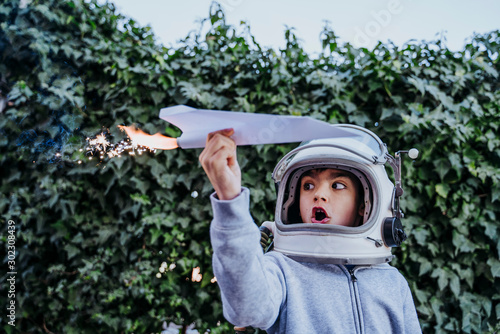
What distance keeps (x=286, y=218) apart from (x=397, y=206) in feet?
1.48

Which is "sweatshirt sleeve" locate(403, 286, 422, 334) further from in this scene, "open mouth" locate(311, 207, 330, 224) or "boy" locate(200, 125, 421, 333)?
"open mouth" locate(311, 207, 330, 224)

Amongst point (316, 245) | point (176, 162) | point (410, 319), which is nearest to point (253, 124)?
point (316, 245)

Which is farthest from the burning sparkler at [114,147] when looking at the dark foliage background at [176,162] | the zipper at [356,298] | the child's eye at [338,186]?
the zipper at [356,298]

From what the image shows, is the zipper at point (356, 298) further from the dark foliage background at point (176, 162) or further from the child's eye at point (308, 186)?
the dark foliage background at point (176, 162)

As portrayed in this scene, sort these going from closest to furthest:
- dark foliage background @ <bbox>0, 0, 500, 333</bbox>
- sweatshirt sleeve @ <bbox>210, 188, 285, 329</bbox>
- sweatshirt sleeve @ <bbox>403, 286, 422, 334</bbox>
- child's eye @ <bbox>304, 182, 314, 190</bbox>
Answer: sweatshirt sleeve @ <bbox>210, 188, 285, 329</bbox>, sweatshirt sleeve @ <bbox>403, 286, 422, 334</bbox>, child's eye @ <bbox>304, 182, 314, 190</bbox>, dark foliage background @ <bbox>0, 0, 500, 333</bbox>

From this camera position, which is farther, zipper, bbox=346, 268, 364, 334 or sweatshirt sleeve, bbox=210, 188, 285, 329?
zipper, bbox=346, 268, 364, 334

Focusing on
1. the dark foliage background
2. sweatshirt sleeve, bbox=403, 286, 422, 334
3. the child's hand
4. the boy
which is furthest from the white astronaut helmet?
the dark foliage background

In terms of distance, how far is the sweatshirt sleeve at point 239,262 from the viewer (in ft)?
3.08

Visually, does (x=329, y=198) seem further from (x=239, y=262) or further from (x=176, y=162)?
(x=176, y=162)

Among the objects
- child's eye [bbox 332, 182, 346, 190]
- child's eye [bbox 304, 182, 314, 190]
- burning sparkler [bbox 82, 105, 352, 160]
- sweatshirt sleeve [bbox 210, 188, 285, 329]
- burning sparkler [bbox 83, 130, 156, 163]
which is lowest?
sweatshirt sleeve [bbox 210, 188, 285, 329]

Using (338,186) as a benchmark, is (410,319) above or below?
below

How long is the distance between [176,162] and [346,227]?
179 centimetres

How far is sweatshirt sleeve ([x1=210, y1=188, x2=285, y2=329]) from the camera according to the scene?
94 cm

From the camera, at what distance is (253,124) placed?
0.87m
